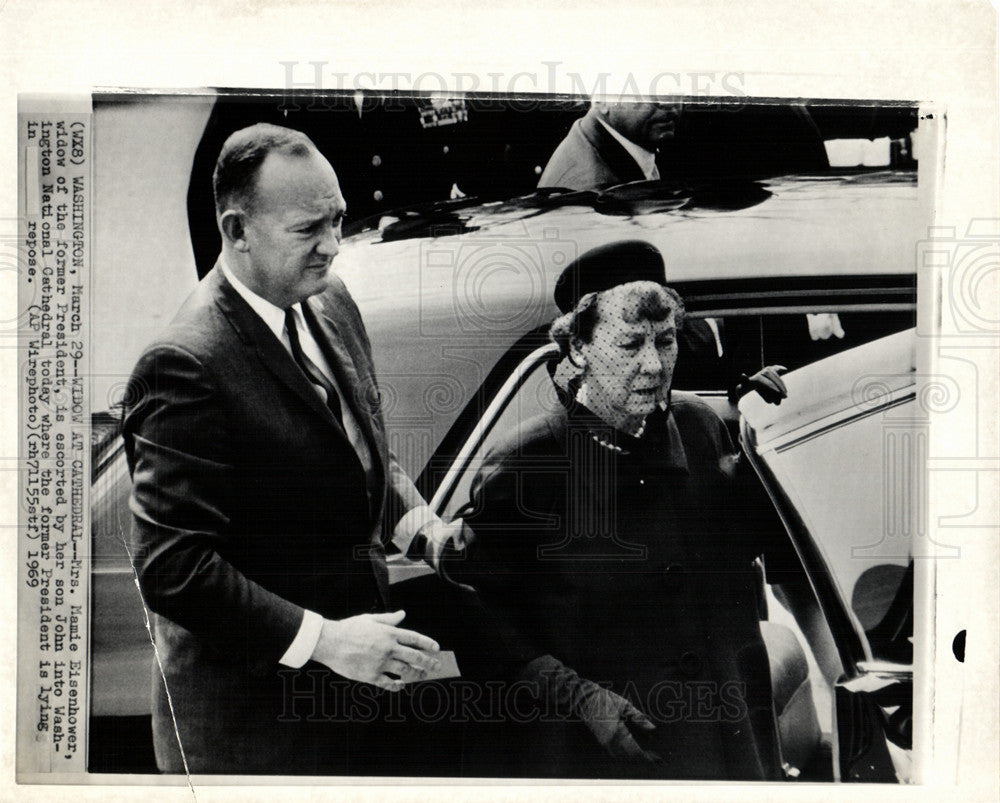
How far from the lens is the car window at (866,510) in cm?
222

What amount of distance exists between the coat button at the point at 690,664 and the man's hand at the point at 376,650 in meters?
0.67

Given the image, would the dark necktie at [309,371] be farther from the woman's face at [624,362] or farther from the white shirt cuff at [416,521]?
the woman's face at [624,362]

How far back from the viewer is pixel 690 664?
2.20 m

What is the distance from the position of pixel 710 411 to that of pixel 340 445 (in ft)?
3.31

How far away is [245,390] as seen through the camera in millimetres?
2129

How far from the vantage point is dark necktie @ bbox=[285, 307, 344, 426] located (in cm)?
217

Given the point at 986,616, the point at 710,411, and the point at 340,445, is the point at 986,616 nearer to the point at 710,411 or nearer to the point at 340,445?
the point at 710,411

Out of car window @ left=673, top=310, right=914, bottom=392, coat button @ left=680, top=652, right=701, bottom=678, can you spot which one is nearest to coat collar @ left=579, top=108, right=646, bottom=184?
car window @ left=673, top=310, right=914, bottom=392

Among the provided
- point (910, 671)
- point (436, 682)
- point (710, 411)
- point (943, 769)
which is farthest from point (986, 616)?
point (436, 682)

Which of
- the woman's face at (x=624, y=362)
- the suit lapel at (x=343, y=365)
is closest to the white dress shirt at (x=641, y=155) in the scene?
the woman's face at (x=624, y=362)

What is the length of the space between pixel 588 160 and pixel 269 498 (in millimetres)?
1249

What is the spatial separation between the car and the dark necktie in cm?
10
